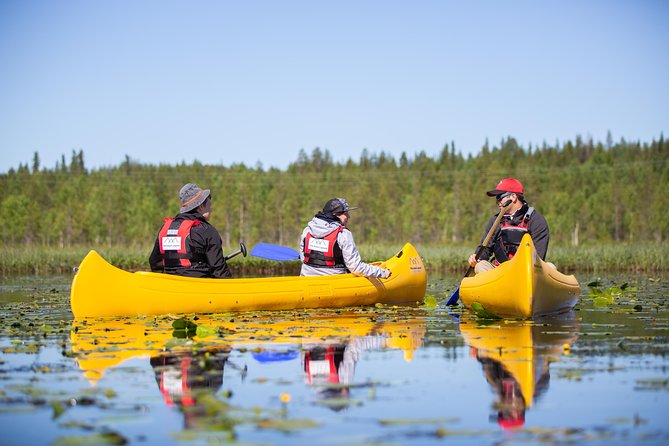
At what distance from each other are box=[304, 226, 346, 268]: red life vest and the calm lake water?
2.33 m

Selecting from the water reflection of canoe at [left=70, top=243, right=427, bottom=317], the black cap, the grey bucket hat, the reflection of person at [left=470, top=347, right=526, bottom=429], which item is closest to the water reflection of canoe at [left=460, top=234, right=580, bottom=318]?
the water reflection of canoe at [left=70, top=243, right=427, bottom=317]

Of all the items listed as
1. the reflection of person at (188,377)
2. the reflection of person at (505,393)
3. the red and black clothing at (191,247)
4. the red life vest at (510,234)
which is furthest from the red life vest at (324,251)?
the reflection of person at (505,393)

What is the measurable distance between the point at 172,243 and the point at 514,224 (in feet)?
14.1

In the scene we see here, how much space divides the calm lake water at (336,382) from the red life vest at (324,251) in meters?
2.33

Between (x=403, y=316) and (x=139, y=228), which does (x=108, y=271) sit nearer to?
(x=403, y=316)

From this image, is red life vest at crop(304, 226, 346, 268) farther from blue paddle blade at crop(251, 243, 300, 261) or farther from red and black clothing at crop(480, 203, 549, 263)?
red and black clothing at crop(480, 203, 549, 263)

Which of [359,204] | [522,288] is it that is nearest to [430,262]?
[522,288]

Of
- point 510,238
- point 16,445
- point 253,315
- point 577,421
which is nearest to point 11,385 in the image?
point 16,445

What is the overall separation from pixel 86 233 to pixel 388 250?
6276 cm

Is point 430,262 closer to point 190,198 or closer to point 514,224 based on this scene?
point 514,224

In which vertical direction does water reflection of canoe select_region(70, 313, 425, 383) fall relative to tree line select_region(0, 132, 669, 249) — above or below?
below

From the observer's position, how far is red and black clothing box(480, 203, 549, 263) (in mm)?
11078

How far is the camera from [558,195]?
83312 mm

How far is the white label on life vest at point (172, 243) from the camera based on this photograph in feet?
35.9
